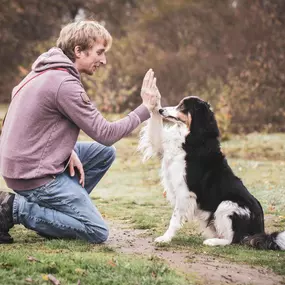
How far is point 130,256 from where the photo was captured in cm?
423

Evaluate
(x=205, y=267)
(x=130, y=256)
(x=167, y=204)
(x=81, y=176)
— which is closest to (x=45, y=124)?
(x=81, y=176)

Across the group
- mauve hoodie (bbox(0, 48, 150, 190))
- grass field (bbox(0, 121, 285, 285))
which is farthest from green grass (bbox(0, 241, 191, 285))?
mauve hoodie (bbox(0, 48, 150, 190))

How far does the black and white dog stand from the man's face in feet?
2.30

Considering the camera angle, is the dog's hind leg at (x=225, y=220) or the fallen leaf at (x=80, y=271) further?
the dog's hind leg at (x=225, y=220)

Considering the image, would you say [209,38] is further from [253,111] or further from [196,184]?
[196,184]

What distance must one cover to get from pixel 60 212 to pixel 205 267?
130 cm

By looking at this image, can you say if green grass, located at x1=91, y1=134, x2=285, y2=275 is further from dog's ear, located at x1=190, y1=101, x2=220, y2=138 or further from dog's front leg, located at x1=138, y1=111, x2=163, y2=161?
dog's ear, located at x1=190, y1=101, x2=220, y2=138

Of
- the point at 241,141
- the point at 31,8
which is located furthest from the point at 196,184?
the point at 31,8

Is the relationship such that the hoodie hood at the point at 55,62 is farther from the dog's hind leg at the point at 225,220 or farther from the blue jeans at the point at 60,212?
the dog's hind leg at the point at 225,220

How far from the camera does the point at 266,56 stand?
17172 millimetres

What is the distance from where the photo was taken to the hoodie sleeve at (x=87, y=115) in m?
4.52

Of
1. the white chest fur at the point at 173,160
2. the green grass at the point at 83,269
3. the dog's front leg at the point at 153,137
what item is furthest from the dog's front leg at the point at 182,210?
the green grass at the point at 83,269

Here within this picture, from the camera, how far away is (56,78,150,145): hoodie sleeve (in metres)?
4.52

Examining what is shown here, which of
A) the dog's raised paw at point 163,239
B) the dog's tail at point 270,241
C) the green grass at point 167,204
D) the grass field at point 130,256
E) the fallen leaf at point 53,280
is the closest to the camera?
the fallen leaf at point 53,280
